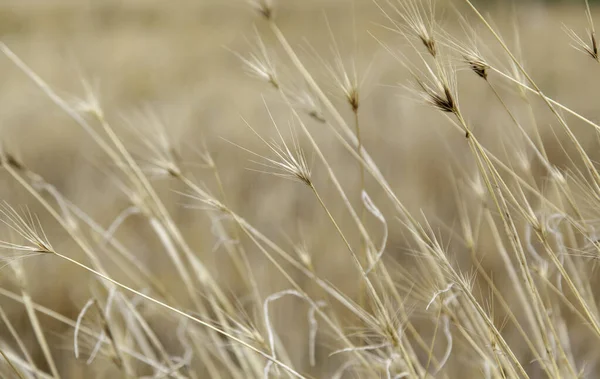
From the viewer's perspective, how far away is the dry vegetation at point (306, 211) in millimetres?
786

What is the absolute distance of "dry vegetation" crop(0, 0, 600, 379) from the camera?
79cm

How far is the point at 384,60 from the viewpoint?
3936 mm

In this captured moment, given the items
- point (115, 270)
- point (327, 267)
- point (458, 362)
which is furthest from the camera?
point (115, 270)

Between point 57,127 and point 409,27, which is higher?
point 409,27

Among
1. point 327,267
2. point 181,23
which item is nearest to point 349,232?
point 327,267

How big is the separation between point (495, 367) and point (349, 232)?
150 centimetres

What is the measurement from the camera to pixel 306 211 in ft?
7.81

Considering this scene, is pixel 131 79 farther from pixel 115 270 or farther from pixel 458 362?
pixel 458 362

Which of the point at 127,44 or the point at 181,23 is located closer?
the point at 127,44

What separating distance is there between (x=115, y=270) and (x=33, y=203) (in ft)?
1.43

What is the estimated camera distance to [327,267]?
6.87 ft

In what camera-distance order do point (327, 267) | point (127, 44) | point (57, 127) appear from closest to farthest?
point (327, 267)
point (57, 127)
point (127, 44)

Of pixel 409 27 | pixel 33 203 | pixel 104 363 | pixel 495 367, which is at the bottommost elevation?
pixel 104 363

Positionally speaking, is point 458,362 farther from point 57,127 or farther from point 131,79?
point 131,79
